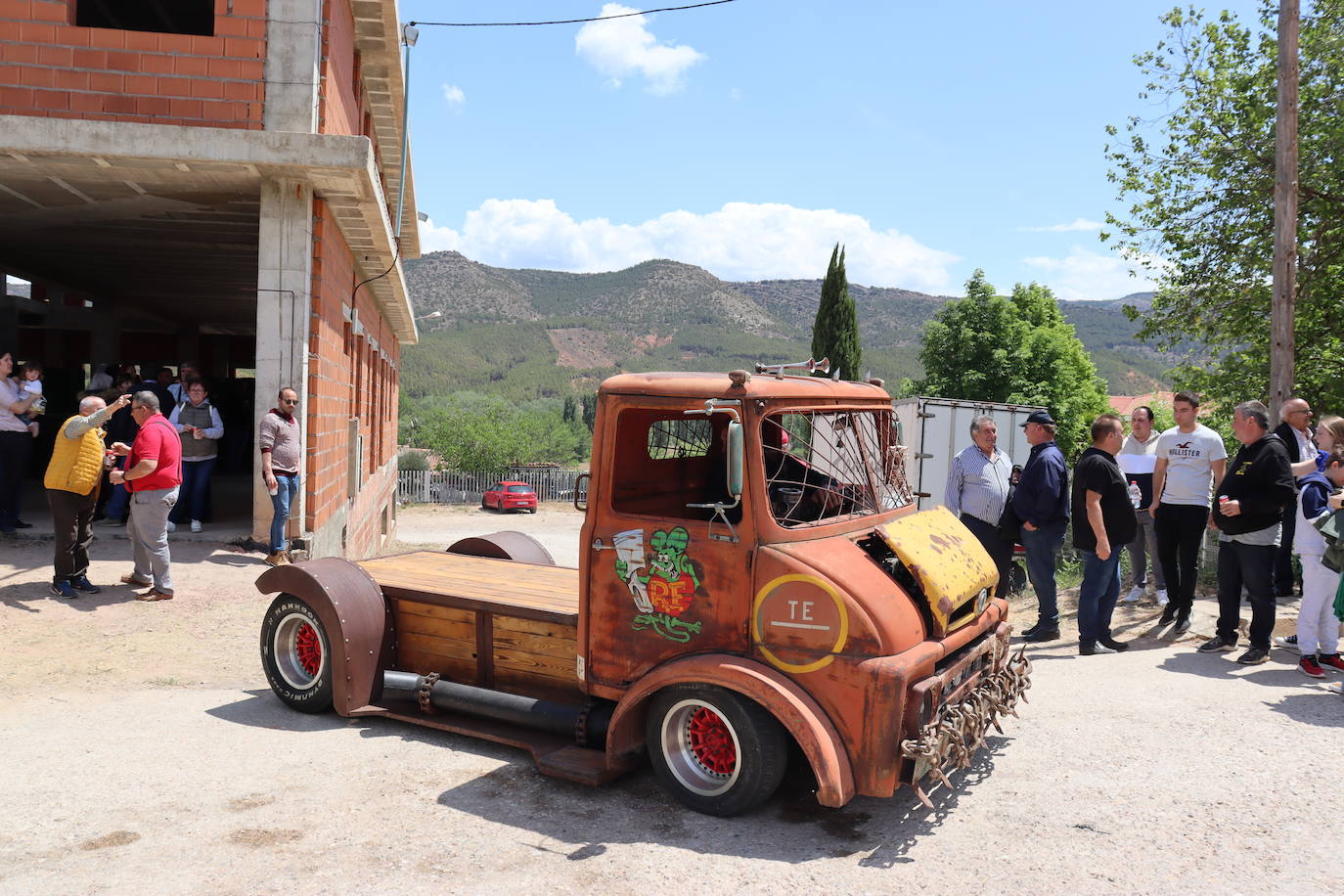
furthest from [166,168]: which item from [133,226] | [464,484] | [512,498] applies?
[464,484]

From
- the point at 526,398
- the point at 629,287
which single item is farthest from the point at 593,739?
the point at 629,287

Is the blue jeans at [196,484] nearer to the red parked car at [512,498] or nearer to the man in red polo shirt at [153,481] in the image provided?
the man in red polo shirt at [153,481]

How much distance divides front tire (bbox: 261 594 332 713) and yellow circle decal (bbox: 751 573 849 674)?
298 cm

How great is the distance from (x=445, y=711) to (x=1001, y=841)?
3.19 m

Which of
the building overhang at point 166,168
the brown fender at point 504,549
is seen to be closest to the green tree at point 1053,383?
the building overhang at point 166,168

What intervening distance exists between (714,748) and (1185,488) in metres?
5.43

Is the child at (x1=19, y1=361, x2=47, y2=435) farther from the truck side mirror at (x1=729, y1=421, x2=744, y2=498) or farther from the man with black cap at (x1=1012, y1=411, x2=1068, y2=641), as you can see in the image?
the man with black cap at (x1=1012, y1=411, x2=1068, y2=641)

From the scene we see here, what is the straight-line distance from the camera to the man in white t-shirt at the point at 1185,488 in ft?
26.8

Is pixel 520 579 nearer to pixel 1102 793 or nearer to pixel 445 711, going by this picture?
pixel 445 711

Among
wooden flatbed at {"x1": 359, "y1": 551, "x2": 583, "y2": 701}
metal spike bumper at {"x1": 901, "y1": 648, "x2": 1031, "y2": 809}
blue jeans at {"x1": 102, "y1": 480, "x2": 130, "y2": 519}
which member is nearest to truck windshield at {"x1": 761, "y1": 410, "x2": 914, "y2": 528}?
metal spike bumper at {"x1": 901, "y1": 648, "x2": 1031, "y2": 809}

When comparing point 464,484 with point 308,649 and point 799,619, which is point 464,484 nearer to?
point 308,649

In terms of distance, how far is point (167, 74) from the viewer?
9.52 m

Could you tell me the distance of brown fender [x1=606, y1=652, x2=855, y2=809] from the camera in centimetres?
430

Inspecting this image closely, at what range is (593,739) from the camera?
5.21 m
